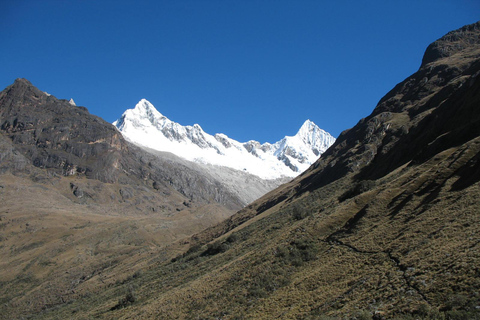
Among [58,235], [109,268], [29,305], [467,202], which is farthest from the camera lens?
[58,235]

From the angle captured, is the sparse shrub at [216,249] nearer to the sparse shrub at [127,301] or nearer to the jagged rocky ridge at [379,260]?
the jagged rocky ridge at [379,260]

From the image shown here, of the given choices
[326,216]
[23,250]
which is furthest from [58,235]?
[326,216]

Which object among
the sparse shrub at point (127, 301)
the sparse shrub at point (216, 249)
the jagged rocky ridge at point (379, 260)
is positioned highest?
the sparse shrub at point (216, 249)

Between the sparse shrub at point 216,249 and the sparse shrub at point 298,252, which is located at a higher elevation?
A: the sparse shrub at point 216,249

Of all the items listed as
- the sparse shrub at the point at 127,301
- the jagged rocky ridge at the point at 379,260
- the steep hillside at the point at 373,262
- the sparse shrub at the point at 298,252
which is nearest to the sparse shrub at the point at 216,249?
the steep hillside at the point at 373,262

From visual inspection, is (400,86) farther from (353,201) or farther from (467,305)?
(467,305)

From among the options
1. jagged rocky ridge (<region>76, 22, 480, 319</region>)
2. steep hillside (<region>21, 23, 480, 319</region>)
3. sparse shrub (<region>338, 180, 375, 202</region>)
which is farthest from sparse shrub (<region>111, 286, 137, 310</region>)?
sparse shrub (<region>338, 180, 375, 202</region>)

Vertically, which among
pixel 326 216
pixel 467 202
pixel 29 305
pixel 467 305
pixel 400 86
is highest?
pixel 400 86

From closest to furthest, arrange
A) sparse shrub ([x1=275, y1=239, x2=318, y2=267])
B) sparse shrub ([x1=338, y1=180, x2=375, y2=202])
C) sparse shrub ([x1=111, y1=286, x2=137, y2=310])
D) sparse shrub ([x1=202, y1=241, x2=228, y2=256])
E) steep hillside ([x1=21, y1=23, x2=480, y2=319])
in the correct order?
steep hillside ([x1=21, y1=23, x2=480, y2=319]), sparse shrub ([x1=275, y1=239, x2=318, y2=267]), sparse shrub ([x1=111, y1=286, x2=137, y2=310]), sparse shrub ([x1=338, y1=180, x2=375, y2=202]), sparse shrub ([x1=202, y1=241, x2=228, y2=256])

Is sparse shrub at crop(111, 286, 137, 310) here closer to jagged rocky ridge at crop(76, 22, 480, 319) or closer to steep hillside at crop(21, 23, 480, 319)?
steep hillside at crop(21, 23, 480, 319)

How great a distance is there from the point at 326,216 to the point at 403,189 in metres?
10.0

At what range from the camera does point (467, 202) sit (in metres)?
30.3

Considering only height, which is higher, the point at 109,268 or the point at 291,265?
the point at 109,268

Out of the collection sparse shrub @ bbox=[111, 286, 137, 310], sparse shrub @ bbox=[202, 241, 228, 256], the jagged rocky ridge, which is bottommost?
the jagged rocky ridge
